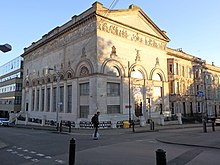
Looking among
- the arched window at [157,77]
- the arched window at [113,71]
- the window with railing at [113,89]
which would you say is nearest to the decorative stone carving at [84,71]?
the arched window at [113,71]

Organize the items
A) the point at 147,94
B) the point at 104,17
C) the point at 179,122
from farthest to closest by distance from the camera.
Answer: the point at 147,94
the point at 179,122
the point at 104,17

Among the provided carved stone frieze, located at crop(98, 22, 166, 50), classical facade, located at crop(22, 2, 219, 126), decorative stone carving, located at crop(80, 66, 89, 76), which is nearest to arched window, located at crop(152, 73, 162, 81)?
classical facade, located at crop(22, 2, 219, 126)

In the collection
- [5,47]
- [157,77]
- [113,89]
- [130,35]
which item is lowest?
[113,89]

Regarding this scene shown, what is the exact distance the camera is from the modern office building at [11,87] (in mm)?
58019

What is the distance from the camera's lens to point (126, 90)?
3181 cm

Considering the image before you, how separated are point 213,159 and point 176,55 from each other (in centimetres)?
3947

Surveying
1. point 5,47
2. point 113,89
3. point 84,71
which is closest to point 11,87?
point 84,71

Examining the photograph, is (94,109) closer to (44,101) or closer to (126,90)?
(126,90)

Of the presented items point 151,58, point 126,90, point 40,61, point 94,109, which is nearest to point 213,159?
point 94,109

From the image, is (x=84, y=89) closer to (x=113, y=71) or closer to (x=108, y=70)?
(x=108, y=70)

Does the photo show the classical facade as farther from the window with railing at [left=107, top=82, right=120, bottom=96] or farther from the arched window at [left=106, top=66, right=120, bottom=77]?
the arched window at [left=106, top=66, right=120, bottom=77]

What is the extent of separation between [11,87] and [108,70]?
42.6m

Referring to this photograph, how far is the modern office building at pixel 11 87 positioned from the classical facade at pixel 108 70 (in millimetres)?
14809

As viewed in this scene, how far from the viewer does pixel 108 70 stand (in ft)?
98.9
